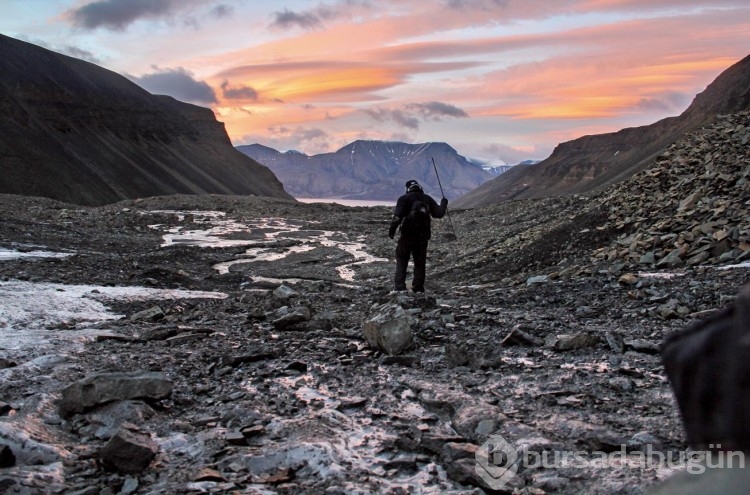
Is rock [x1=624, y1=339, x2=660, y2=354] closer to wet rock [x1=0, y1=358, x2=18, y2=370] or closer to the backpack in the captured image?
A: the backpack

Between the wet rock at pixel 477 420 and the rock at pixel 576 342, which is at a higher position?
the rock at pixel 576 342

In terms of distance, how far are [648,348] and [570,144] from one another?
7498 inches

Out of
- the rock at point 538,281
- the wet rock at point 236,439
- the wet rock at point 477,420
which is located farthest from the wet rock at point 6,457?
the rock at point 538,281

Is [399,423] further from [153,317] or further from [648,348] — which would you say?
[153,317]

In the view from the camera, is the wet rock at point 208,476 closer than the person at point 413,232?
Yes

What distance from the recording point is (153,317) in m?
9.19

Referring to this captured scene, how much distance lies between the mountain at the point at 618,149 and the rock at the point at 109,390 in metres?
103

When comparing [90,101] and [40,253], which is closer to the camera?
[40,253]

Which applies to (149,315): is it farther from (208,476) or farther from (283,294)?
(208,476)

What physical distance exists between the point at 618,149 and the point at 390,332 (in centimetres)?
17115

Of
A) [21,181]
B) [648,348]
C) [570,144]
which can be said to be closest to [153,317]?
[648,348]

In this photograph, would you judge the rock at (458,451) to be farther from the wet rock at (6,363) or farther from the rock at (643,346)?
the wet rock at (6,363)

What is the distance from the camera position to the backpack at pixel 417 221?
11.2m

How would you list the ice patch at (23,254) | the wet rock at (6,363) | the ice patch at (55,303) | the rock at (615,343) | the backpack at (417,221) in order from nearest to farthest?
the wet rock at (6,363) → the rock at (615,343) → the ice patch at (55,303) → the backpack at (417,221) → the ice patch at (23,254)
